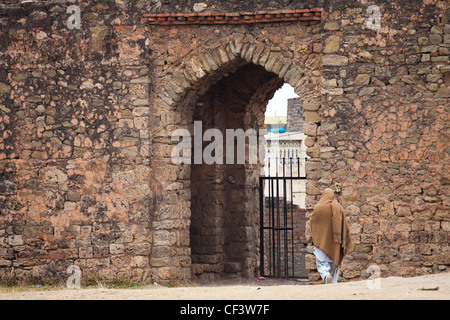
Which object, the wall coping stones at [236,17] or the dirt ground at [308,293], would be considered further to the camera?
the wall coping stones at [236,17]

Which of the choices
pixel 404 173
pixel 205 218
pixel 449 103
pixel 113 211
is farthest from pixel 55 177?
pixel 449 103

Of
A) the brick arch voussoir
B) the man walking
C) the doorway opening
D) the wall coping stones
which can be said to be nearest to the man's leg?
the man walking

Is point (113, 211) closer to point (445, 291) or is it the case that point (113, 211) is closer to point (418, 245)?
point (418, 245)

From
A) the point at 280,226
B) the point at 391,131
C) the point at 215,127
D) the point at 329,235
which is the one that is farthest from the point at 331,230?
the point at 280,226

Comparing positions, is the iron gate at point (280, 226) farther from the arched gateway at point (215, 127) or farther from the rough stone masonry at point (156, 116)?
the rough stone masonry at point (156, 116)

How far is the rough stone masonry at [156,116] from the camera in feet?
29.9

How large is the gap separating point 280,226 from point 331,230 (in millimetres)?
7318

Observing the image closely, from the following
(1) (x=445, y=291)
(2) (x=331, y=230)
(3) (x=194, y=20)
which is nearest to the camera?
(1) (x=445, y=291)

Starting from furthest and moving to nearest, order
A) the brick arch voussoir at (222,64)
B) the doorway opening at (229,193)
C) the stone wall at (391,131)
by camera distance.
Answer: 1. the doorway opening at (229,193)
2. the brick arch voussoir at (222,64)
3. the stone wall at (391,131)

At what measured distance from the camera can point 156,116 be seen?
983 cm

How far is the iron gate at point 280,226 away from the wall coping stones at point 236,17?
228cm

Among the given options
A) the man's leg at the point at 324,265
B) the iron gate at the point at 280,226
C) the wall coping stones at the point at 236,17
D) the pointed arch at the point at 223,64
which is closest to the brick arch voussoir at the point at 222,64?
the pointed arch at the point at 223,64

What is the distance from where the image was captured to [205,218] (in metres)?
11.6

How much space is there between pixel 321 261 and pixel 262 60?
2.95 m
